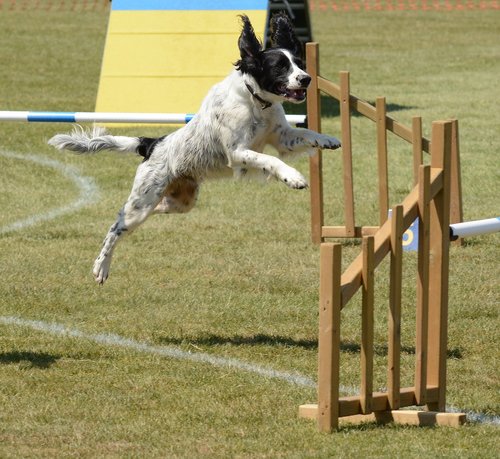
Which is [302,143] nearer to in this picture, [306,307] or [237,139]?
[237,139]

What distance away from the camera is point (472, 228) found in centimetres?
590

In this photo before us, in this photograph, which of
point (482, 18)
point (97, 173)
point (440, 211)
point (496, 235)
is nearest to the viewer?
point (440, 211)

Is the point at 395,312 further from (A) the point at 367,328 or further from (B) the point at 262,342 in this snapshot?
(B) the point at 262,342

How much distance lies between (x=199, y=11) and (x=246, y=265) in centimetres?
743

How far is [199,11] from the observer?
1602cm

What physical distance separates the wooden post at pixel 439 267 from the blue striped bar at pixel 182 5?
402 inches

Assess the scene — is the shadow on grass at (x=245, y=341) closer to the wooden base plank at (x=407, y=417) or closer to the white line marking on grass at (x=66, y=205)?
the wooden base plank at (x=407, y=417)

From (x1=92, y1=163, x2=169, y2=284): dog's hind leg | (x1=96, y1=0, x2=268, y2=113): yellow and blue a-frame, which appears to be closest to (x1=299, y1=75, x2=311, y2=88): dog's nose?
(x1=92, y1=163, x2=169, y2=284): dog's hind leg

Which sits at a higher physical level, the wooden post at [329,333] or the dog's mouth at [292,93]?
the dog's mouth at [292,93]

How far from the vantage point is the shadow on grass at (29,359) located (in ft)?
21.8

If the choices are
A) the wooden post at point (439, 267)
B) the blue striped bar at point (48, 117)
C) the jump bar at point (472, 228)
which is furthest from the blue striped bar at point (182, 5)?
the wooden post at point (439, 267)

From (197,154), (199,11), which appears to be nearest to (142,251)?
(197,154)

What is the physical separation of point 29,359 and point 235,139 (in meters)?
1.76

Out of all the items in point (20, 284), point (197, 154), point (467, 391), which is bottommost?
point (467, 391)
